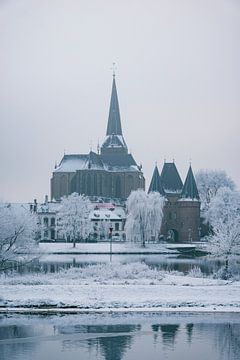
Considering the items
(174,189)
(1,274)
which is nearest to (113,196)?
(174,189)

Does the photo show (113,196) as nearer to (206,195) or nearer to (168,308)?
(206,195)

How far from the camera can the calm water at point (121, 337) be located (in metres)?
16.6

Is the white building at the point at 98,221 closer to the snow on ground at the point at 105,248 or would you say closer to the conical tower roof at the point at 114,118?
the snow on ground at the point at 105,248

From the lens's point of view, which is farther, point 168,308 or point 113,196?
point 113,196

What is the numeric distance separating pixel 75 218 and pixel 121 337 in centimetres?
5488

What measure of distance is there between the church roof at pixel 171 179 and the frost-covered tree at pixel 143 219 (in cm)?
1273

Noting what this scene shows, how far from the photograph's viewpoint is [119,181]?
100562 millimetres

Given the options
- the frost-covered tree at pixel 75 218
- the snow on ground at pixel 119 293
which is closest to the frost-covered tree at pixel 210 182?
the frost-covered tree at pixel 75 218

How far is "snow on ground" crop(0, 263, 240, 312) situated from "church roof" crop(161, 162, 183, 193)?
5413 centimetres

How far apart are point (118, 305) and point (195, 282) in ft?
21.9

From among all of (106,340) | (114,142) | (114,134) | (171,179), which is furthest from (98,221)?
(106,340)

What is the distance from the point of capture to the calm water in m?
16.6

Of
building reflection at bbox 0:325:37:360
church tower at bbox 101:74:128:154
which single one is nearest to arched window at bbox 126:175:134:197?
church tower at bbox 101:74:128:154

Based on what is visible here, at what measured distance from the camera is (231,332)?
764 inches
